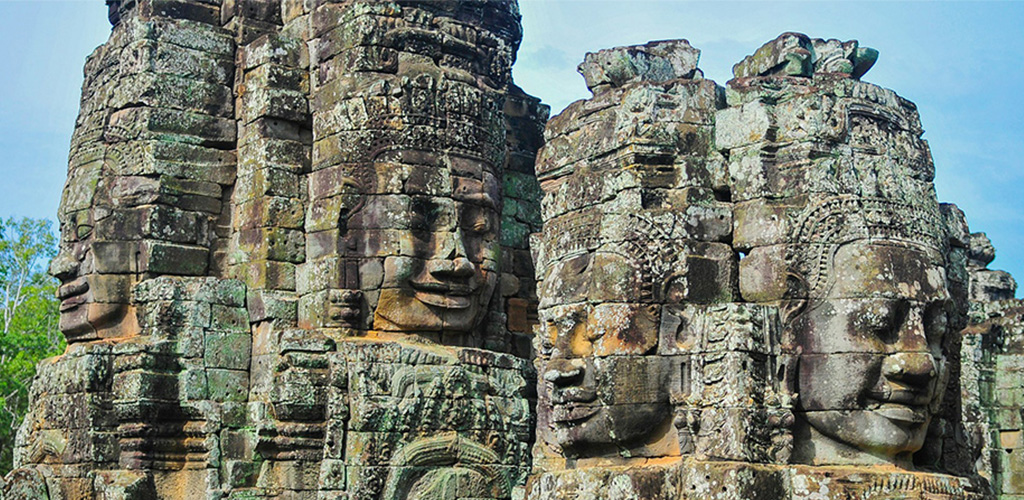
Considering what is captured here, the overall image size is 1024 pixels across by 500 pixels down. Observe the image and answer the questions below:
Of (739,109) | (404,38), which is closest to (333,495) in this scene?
(404,38)

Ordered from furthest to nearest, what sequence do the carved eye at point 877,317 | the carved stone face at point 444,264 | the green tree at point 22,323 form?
1. the green tree at point 22,323
2. the carved stone face at point 444,264
3. the carved eye at point 877,317

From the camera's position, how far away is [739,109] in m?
11.3

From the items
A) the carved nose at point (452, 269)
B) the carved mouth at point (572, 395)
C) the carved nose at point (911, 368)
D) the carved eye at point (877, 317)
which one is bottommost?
the carved mouth at point (572, 395)

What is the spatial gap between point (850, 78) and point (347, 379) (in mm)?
6389

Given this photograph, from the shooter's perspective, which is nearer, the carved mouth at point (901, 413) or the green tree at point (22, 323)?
the carved mouth at point (901, 413)

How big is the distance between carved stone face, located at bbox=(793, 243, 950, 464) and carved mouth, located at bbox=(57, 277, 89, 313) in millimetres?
9513

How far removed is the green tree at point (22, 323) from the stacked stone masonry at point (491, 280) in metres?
11.4

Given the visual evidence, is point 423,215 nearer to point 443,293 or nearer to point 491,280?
point 443,293

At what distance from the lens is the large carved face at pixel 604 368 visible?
10.8m

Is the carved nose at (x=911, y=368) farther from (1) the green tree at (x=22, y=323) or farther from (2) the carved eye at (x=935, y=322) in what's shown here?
(1) the green tree at (x=22, y=323)

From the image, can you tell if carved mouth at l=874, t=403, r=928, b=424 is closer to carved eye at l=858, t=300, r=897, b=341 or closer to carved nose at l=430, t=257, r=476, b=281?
carved eye at l=858, t=300, r=897, b=341

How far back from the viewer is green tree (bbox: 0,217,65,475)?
29.0 metres

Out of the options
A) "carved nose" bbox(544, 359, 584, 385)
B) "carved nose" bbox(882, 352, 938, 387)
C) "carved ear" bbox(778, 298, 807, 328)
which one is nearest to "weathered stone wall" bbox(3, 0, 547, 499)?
"carved nose" bbox(544, 359, 584, 385)

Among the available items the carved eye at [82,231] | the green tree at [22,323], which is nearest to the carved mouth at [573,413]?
the carved eye at [82,231]
